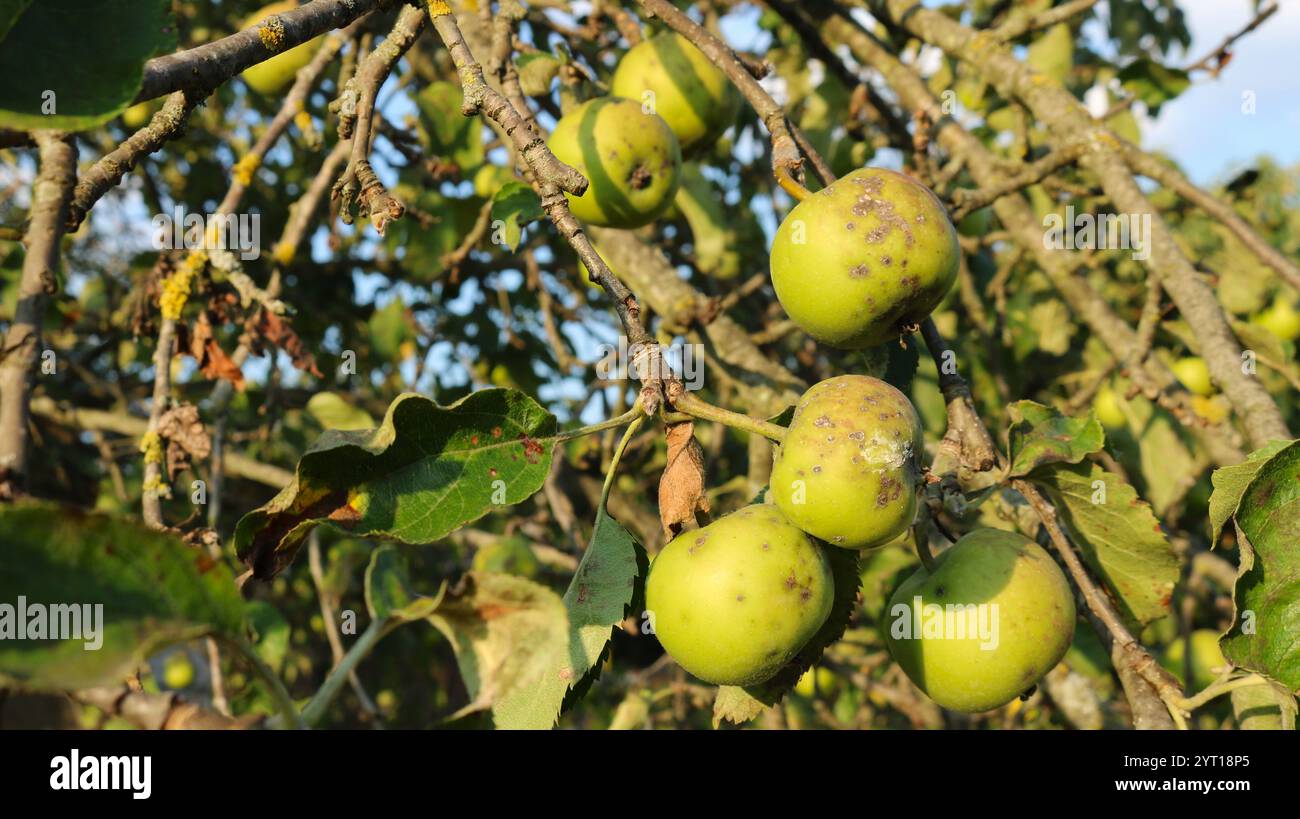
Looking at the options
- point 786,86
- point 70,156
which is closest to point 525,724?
point 70,156

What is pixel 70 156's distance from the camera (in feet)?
5.10

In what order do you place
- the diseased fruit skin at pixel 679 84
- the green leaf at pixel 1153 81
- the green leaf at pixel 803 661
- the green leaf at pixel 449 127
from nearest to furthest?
the green leaf at pixel 803 661
the diseased fruit skin at pixel 679 84
the green leaf at pixel 449 127
the green leaf at pixel 1153 81

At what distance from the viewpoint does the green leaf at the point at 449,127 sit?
105 inches

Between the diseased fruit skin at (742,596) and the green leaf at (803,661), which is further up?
the diseased fruit skin at (742,596)

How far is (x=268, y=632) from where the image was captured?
253cm

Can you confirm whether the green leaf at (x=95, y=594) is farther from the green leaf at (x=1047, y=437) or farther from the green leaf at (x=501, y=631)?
the green leaf at (x=1047, y=437)

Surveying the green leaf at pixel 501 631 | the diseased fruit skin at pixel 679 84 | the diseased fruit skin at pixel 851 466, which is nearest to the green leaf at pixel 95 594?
the green leaf at pixel 501 631

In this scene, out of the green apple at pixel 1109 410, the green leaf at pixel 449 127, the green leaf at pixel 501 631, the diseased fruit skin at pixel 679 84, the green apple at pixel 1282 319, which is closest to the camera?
the green leaf at pixel 501 631

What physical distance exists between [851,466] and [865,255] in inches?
12.0

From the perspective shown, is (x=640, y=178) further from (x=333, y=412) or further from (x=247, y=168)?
(x=333, y=412)

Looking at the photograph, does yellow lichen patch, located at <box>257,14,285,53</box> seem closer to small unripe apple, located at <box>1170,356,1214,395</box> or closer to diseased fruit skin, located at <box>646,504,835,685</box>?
diseased fruit skin, located at <box>646,504,835,685</box>

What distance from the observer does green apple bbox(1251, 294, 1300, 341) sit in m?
3.81

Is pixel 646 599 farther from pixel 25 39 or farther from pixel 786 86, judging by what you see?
pixel 786 86

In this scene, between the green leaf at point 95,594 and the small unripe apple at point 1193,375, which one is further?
the small unripe apple at point 1193,375
